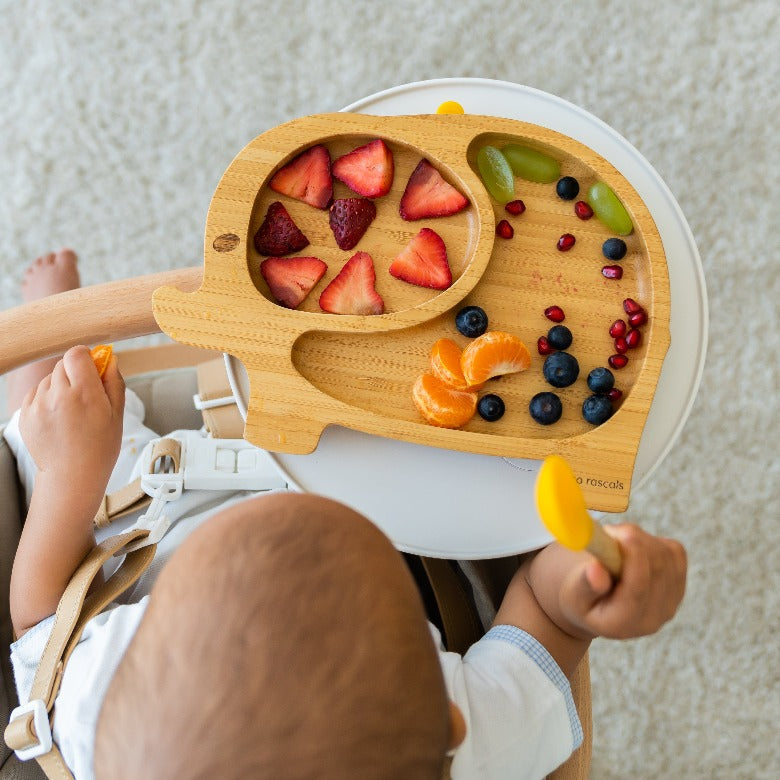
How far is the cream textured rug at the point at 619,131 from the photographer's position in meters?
1.41

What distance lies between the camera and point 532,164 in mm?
834

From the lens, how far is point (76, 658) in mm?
781

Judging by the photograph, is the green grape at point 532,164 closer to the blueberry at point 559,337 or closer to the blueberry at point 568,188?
the blueberry at point 568,188

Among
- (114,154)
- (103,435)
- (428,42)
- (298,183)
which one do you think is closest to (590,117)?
(298,183)

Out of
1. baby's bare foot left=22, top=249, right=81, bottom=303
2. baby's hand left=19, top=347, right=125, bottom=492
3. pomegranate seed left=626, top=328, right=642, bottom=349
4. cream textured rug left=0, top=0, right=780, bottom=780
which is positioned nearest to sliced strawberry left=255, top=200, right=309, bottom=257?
baby's hand left=19, top=347, right=125, bottom=492

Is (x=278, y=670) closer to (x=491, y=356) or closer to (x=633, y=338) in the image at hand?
(x=491, y=356)

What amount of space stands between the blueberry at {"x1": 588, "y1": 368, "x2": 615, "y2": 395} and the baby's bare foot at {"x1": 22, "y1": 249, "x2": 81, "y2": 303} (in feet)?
2.83

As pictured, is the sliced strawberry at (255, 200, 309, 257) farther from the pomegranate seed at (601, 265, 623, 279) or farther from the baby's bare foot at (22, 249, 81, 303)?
the baby's bare foot at (22, 249, 81, 303)

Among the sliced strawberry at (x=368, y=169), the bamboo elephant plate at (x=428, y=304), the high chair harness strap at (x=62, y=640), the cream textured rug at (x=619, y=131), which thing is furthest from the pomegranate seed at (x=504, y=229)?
the cream textured rug at (x=619, y=131)

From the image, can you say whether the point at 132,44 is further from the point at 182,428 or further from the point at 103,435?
the point at 103,435

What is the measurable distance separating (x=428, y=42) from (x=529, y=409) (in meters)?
0.95

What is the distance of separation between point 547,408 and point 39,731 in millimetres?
548

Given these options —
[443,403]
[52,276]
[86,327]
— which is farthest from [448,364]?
[52,276]

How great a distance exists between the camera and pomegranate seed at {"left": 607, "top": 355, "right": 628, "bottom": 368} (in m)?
0.81
